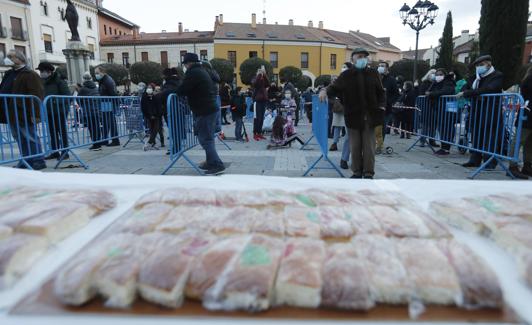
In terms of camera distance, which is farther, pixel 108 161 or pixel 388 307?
pixel 108 161

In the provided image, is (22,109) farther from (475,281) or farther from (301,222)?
(475,281)

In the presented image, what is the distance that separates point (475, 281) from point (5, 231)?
5.06ft

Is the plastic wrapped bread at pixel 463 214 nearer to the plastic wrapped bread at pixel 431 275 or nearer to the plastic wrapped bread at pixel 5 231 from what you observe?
the plastic wrapped bread at pixel 431 275

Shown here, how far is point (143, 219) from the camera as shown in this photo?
4.58 feet

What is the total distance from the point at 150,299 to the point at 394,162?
7.14 m

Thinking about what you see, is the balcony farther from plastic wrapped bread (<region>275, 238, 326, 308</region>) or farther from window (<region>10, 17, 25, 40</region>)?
plastic wrapped bread (<region>275, 238, 326, 308</region>)

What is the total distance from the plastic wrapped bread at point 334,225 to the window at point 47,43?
54.5 meters

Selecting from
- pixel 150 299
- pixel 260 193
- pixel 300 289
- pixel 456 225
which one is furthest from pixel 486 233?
pixel 150 299

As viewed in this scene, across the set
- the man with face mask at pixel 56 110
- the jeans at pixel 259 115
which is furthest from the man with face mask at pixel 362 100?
the jeans at pixel 259 115

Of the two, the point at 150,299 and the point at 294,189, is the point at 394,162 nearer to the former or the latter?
the point at 294,189

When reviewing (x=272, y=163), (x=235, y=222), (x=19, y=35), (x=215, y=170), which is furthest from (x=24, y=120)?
(x=19, y=35)

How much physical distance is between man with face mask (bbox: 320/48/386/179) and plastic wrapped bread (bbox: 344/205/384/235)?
13.1ft

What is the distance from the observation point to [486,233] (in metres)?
1.38

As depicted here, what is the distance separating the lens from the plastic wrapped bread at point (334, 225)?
128cm
